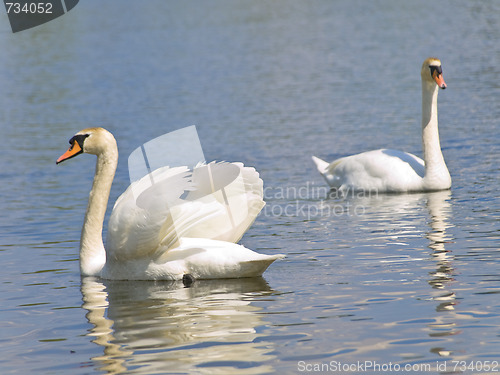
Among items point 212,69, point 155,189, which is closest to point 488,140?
point 155,189

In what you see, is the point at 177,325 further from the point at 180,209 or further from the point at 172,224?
the point at 180,209

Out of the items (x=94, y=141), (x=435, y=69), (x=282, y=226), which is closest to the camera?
(x=94, y=141)

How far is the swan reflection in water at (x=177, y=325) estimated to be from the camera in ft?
20.9

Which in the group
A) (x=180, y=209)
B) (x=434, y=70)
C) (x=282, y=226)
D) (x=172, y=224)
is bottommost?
(x=282, y=226)

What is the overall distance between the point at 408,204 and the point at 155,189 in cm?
489

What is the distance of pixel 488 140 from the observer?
1670cm

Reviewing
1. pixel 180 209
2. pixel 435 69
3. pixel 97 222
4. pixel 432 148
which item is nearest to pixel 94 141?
pixel 97 222

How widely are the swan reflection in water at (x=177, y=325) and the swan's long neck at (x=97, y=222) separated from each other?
0.16 m

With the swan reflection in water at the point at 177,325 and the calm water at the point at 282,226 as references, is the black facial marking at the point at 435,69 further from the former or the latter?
the swan reflection in water at the point at 177,325

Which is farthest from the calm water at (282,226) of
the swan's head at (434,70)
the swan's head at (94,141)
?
the swan's head at (434,70)

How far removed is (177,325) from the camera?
7320 millimetres

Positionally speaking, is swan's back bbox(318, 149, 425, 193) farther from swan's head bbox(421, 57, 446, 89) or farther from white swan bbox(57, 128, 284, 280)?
white swan bbox(57, 128, 284, 280)

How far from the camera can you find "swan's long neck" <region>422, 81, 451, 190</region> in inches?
513

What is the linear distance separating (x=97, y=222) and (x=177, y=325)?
2448 millimetres
